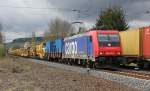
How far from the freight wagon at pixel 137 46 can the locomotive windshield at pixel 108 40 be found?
2.13 meters

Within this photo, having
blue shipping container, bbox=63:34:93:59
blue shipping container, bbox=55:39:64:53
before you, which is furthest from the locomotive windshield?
blue shipping container, bbox=55:39:64:53

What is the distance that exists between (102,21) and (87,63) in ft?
108

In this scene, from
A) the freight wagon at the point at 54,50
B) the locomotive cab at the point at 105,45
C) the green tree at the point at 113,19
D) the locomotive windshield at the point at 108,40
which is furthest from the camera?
the green tree at the point at 113,19

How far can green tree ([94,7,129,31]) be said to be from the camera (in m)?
64.5

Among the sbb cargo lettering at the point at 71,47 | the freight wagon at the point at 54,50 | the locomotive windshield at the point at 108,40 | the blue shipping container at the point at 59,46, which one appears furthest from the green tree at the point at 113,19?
the locomotive windshield at the point at 108,40

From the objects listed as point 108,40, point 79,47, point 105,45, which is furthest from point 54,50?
point 105,45

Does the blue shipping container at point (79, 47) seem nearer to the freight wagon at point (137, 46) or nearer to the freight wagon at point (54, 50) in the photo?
the freight wagon at point (137, 46)

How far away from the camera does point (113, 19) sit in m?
66.1

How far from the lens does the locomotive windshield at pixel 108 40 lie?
1291 inches

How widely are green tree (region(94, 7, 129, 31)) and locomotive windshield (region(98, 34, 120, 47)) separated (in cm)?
3002

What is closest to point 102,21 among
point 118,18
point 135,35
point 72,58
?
point 118,18

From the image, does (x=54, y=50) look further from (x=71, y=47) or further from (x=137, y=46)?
Answer: (x=137, y=46)

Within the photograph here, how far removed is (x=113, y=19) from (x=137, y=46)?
103 ft

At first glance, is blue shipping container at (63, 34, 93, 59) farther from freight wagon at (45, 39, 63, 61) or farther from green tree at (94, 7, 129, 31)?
green tree at (94, 7, 129, 31)
